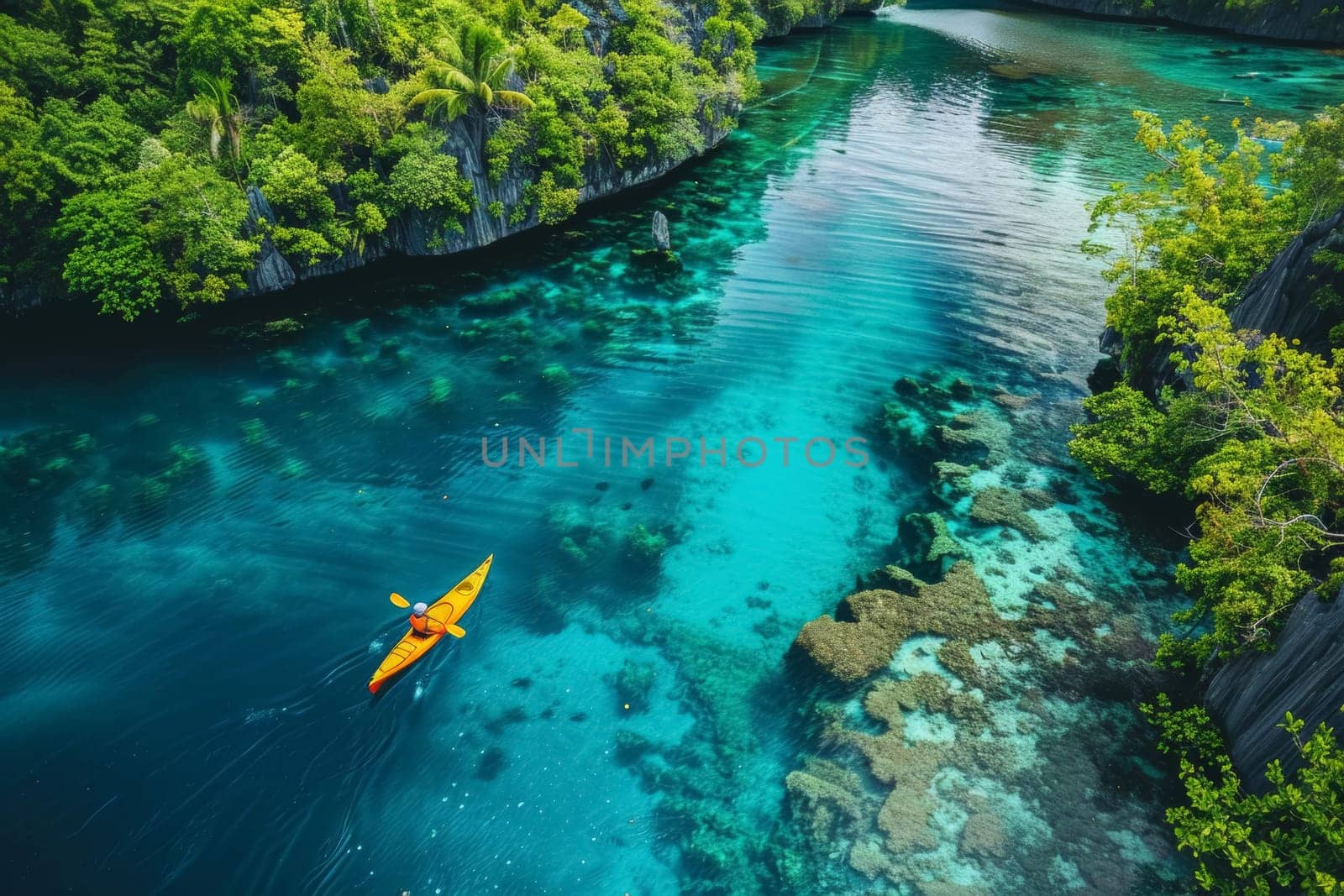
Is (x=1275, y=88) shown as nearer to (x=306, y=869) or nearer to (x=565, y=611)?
(x=565, y=611)

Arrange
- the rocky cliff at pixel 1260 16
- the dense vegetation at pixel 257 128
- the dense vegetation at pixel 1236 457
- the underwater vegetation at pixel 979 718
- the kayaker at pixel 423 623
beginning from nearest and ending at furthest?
the dense vegetation at pixel 1236 457 < the underwater vegetation at pixel 979 718 < the kayaker at pixel 423 623 < the dense vegetation at pixel 257 128 < the rocky cliff at pixel 1260 16

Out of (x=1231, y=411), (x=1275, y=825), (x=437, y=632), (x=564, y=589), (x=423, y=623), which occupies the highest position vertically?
(x=1231, y=411)

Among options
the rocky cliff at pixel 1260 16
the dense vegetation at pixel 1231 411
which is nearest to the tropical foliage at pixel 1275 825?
the dense vegetation at pixel 1231 411

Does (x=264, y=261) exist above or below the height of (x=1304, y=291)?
below

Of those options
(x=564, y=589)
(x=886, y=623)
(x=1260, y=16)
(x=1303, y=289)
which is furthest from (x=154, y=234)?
(x=1260, y=16)

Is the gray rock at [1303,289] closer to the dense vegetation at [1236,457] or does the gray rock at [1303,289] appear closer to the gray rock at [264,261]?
the dense vegetation at [1236,457]

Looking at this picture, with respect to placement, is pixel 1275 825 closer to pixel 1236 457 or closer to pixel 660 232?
pixel 1236 457
